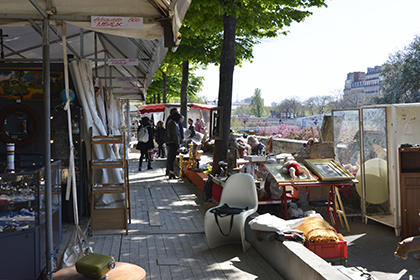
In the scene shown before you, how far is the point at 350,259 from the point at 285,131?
17501mm

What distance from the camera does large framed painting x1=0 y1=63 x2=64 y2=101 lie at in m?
6.39

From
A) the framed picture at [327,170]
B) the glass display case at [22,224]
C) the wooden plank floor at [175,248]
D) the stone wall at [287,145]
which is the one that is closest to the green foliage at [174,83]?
the stone wall at [287,145]

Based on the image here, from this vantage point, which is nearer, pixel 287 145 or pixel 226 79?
pixel 226 79

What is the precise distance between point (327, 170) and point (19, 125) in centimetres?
499

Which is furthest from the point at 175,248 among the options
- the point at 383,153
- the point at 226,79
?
the point at 226,79

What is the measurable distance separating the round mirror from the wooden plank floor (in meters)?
1.82

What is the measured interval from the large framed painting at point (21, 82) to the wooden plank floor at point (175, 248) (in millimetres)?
2412

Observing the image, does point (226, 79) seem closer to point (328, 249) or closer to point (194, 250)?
point (194, 250)

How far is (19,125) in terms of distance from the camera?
6461 mm

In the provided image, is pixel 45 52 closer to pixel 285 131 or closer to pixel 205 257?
pixel 205 257

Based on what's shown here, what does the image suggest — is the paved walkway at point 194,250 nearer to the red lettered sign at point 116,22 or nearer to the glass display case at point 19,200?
the glass display case at point 19,200

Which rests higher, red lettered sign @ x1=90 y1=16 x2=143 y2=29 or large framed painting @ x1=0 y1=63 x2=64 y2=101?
red lettered sign @ x1=90 y1=16 x2=143 y2=29

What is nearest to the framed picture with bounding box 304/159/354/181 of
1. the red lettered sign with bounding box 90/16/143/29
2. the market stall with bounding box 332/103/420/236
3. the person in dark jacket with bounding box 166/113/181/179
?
the market stall with bounding box 332/103/420/236

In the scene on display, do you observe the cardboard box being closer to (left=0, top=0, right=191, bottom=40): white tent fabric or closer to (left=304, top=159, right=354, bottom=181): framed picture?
(left=304, top=159, right=354, bottom=181): framed picture
